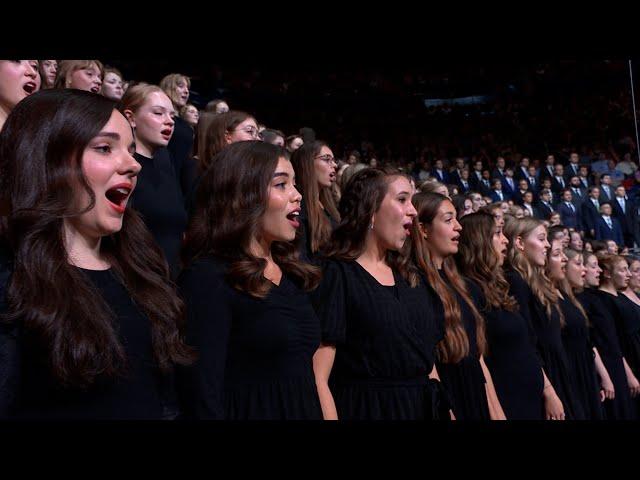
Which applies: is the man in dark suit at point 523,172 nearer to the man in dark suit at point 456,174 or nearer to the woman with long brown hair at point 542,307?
the man in dark suit at point 456,174

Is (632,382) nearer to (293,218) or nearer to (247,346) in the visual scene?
(293,218)

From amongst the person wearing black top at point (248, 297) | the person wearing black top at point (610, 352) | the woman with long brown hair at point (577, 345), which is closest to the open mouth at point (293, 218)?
the person wearing black top at point (248, 297)

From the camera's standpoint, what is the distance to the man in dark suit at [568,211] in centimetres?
1035

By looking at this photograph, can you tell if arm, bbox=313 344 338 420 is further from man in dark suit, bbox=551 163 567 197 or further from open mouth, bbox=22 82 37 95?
man in dark suit, bbox=551 163 567 197

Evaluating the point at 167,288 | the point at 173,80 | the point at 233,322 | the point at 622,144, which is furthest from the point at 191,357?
the point at 622,144

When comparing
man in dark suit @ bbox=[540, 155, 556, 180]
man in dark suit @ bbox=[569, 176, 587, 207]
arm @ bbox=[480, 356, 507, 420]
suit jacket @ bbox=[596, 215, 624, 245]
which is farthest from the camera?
man in dark suit @ bbox=[540, 155, 556, 180]

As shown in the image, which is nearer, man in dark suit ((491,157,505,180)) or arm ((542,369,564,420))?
arm ((542,369,564,420))

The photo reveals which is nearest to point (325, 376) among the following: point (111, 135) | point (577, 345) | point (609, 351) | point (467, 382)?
point (467, 382)

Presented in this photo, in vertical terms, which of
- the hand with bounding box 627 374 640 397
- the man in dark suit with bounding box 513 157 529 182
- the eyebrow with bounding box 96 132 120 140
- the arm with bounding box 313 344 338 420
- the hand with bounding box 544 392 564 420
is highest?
the man in dark suit with bounding box 513 157 529 182

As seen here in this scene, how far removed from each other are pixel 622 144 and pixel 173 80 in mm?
10676

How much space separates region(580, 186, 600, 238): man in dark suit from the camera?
1044 cm

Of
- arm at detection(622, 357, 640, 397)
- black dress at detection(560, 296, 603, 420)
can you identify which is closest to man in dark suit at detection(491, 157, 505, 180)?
arm at detection(622, 357, 640, 397)

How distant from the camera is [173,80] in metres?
4.05

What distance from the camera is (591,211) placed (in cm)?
1051
